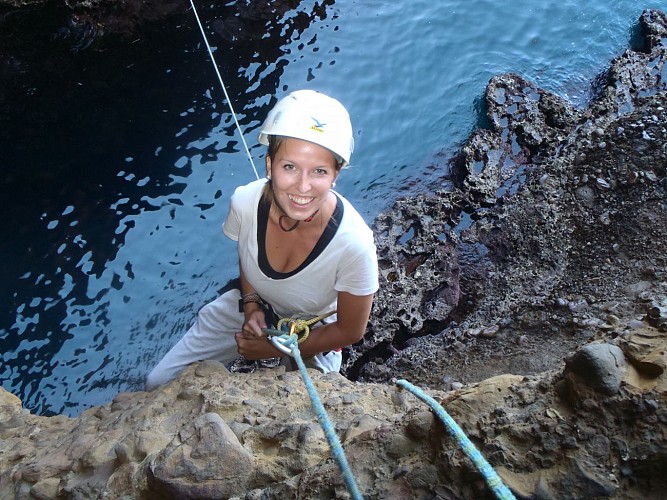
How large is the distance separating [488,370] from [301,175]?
213 centimetres

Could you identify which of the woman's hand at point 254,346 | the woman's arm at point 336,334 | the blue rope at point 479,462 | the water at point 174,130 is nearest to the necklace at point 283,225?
the woman's arm at point 336,334

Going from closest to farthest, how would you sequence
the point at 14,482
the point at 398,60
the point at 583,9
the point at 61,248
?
the point at 14,482, the point at 61,248, the point at 398,60, the point at 583,9

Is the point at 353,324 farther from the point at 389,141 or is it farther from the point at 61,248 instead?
the point at 389,141

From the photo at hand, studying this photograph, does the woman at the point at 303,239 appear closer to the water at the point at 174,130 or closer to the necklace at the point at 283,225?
the necklace at the point at 283,225

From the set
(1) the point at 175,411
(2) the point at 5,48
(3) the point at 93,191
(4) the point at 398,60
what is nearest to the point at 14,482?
(1) the point at 175,411

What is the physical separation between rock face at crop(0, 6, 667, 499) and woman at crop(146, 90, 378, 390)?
37 cm

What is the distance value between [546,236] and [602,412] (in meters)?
3.15

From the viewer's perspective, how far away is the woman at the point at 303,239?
247cm

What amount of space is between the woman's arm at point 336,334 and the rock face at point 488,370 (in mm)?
170

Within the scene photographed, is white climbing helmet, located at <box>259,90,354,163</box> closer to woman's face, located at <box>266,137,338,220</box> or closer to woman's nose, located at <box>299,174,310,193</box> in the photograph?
woman's face, located at <box>266,137,338,220</box>

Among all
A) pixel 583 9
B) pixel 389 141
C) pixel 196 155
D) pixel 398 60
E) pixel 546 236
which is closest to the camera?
pixel 546 236

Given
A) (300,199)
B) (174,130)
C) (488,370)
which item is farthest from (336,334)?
(174,130)

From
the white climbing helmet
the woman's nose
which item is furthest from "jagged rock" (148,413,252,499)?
the white climbing helmet

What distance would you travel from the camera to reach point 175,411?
307 centimetres
